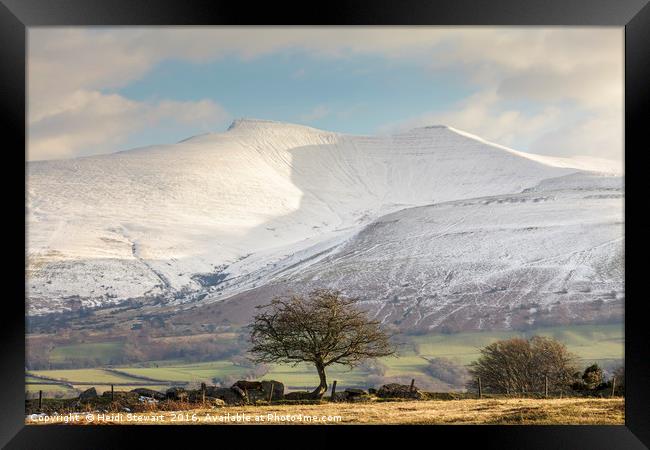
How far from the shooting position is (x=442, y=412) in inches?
464

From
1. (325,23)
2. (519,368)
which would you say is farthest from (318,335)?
(325,23)

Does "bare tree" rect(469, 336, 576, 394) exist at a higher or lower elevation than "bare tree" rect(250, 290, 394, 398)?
lower

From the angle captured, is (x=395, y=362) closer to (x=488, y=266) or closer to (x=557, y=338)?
(x=557, y=338)

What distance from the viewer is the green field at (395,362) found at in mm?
42438

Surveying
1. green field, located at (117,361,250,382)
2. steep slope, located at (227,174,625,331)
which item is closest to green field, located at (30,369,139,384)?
green field, located at (117,361,250,382)

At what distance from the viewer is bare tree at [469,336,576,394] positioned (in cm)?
2138

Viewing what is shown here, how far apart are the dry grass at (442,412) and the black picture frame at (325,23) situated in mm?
1892

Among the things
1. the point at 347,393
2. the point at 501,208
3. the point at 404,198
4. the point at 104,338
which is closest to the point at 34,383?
the point at 104,338

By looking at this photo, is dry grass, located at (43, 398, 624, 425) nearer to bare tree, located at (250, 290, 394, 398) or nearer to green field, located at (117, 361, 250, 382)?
bare tree, located at (250, 290, 394, 398)

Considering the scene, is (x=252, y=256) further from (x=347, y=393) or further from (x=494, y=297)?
(x=347, y=393)

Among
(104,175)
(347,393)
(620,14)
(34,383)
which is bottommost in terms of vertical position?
(34,383)

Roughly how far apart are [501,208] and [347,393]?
174 feet

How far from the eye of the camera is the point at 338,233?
69312 mm

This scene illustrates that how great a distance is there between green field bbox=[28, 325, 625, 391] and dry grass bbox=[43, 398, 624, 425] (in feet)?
81.2
